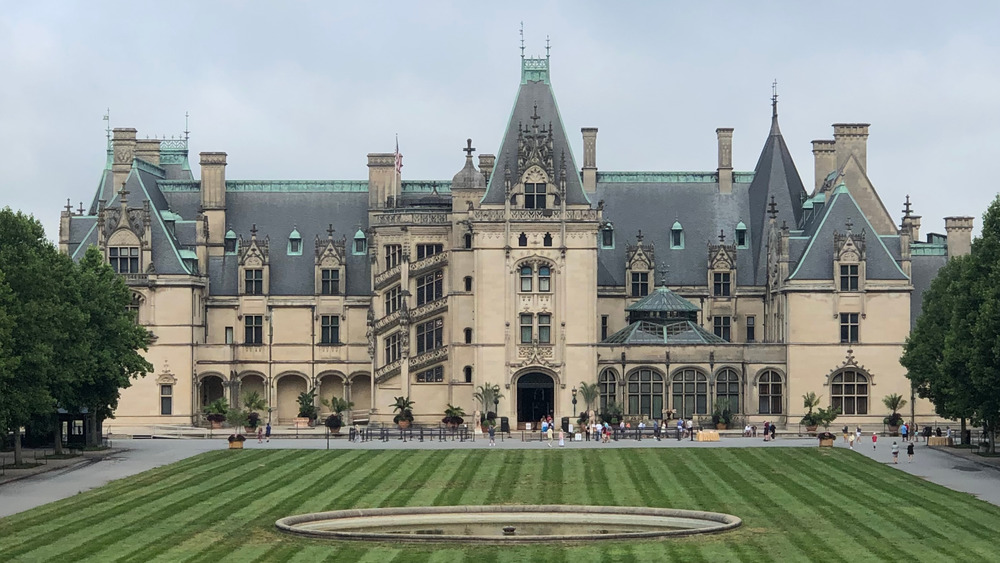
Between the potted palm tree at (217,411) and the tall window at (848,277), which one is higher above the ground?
the tall window at (848,277)

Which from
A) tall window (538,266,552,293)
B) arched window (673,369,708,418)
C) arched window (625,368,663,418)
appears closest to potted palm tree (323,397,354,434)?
tall window (538,266,552,293)

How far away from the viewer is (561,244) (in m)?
111

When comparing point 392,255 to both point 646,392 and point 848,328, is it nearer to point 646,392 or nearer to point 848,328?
point 646,392

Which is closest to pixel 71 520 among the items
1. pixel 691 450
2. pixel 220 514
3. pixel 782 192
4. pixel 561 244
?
pixel 220 514

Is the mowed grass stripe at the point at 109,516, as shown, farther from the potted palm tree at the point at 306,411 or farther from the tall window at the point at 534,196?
the tall window at the point at 534,196

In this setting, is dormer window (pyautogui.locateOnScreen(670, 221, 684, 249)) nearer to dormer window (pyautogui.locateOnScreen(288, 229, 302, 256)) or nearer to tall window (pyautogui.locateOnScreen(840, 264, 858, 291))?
tall window (pyautogui.locateOnScreen(840, 264, 858, 291))

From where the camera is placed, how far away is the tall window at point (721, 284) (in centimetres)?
12050

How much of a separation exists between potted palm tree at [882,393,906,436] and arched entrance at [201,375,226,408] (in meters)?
40.7

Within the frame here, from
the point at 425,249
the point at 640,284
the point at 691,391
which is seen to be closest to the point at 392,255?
the point at 425,249

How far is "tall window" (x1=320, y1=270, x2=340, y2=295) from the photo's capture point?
12181 centimetres

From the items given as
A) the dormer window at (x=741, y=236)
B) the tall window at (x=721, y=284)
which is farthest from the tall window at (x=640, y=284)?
the dormer window at (x=741, y=236)

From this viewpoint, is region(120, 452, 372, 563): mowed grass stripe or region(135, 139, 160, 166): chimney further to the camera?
region(135, 139, 160, 166): chimney

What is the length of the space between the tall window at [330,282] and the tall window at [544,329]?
15998mm

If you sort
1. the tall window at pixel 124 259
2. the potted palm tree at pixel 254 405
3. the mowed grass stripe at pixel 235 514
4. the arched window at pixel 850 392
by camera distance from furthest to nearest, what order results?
1. the tall window at pixel 124 259
2. the potted palm tree at pixel 254 405
3. the arched window at pixel 850 392
4. the mowed grass stripe at pixel 235 514
